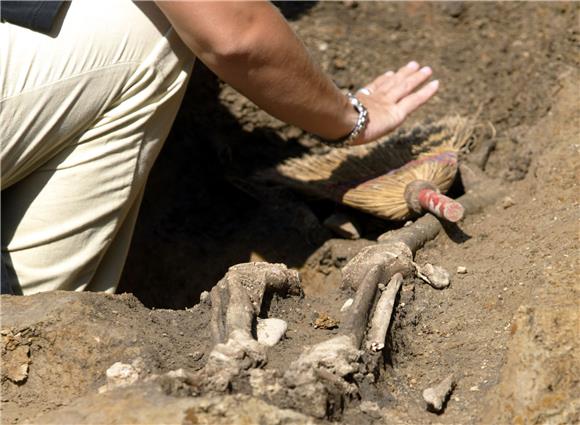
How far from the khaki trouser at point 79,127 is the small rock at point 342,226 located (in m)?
0.78

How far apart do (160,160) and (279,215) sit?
0.59 meters

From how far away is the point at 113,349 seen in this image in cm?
185

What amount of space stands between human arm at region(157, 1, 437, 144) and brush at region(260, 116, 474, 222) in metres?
0.27

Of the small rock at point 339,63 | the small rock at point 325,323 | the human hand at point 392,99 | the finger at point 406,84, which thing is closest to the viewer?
the small rock at point 325,323

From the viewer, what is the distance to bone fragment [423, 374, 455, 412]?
1739 millimetres

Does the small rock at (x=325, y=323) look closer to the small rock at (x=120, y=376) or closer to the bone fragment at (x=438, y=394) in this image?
the bone fragment at (x=438, y=394)

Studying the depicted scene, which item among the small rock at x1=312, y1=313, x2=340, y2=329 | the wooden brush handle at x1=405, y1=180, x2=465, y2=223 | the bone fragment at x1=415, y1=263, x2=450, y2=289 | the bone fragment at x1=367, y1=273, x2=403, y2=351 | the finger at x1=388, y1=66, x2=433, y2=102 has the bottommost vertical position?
the wooden brush handle at x1=405, y1=180, x2=465, y2=223

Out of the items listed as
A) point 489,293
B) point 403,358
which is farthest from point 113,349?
point 489,293

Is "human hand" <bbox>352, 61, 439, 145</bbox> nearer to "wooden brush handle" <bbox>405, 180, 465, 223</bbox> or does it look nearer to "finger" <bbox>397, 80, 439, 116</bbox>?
"finger" <bbox>397, 80, 439, 116</bbox>

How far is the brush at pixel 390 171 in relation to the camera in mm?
2836

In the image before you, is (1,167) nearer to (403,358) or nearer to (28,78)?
(28,78)

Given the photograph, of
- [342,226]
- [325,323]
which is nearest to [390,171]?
[342,226]

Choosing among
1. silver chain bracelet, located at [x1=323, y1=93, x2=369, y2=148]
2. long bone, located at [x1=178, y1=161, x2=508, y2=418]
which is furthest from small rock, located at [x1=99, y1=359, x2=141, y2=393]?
silver chain bracelet, located at [x1=323, y1=93, x2=369, y2=148]

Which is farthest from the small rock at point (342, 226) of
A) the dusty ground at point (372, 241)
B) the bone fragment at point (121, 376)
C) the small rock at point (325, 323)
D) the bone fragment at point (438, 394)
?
the bone fragment at point (121, 376)
